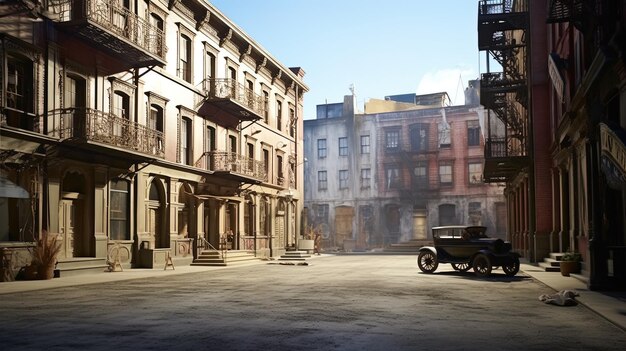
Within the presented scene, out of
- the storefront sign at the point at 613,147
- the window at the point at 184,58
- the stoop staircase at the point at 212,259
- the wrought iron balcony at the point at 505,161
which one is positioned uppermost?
the window at the point at 184,58

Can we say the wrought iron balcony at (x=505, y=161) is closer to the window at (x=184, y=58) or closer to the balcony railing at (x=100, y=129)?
the window at (x=184, y=58)

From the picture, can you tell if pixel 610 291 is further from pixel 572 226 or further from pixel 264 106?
pixel 264 106

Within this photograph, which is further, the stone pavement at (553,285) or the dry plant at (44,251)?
the dry plant at (44,251)

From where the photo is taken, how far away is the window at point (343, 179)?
58.0 meters

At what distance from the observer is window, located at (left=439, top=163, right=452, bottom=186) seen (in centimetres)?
5409

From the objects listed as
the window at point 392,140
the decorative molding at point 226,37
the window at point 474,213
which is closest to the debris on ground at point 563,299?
the decorative molding at point 226,37

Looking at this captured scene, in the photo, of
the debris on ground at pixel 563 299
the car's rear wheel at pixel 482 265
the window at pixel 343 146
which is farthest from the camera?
the window at pixel 343 146

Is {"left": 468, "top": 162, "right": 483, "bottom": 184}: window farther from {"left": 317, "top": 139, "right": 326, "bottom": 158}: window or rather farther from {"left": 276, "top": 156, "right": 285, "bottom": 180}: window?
{"left": 276, "top": 156, "right": 285, "bottom": 180}: window

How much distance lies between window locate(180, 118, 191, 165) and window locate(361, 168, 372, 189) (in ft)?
100

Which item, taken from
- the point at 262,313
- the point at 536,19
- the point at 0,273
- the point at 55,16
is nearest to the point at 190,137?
the point at 55,16

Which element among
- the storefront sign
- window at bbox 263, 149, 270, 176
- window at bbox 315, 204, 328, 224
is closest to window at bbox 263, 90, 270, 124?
window at bbox 263, 149, 270, 176

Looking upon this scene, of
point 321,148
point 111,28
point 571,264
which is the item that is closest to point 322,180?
point 321,148

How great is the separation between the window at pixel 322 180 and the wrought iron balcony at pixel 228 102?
24.8 meters

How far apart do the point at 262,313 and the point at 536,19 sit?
70.8 ft
